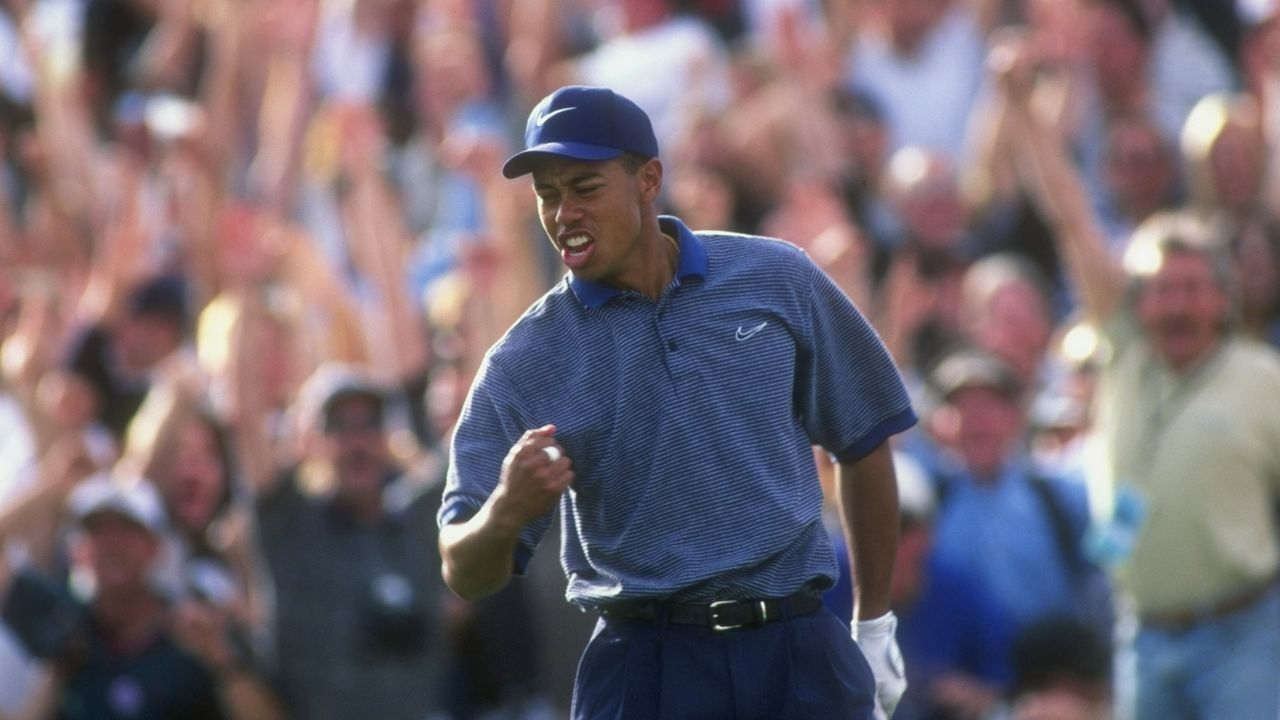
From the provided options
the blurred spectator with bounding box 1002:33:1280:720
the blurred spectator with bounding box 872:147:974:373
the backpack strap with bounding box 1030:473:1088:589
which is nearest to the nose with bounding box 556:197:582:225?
the blurred spectator with bounding box 1002:33:1280:720

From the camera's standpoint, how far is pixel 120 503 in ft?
25.2

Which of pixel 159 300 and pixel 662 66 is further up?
pixel 662 66

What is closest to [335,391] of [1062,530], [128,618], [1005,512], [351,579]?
[351,579]

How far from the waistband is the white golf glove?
2523mm

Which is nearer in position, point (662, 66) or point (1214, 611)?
point (1214, 611)

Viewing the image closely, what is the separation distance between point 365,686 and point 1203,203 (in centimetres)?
360

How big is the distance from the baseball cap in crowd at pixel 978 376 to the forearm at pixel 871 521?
9.91 ft

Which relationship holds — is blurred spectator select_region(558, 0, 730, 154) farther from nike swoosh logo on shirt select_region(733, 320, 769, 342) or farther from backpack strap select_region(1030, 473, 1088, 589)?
nike swoosh logo on shirt select_region(733, 320, 769, 342)

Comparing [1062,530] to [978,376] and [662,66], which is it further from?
[662,66]

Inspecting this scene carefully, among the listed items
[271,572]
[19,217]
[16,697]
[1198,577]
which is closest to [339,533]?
[271,572]

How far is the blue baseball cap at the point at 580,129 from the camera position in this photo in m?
4.57

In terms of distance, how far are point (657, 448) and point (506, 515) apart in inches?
16.4

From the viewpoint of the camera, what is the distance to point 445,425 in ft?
27.8

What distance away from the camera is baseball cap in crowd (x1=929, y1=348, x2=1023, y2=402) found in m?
8.01
